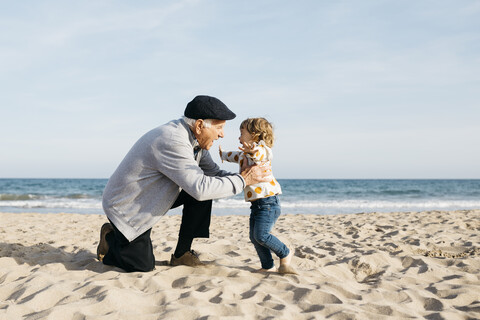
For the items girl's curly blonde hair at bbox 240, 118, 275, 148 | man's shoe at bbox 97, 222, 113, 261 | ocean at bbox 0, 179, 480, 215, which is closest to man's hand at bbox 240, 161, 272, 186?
girl's curly blonde hair at bbox 240, 118, 275, 148

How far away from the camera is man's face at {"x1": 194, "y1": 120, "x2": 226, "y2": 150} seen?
3.36 meters

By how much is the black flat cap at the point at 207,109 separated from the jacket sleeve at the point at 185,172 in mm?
267

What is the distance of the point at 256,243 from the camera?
11.6 ft

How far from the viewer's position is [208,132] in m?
3.39

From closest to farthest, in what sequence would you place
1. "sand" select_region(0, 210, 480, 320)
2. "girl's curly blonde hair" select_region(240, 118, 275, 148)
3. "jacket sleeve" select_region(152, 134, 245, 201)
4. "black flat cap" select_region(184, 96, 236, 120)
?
1. "sand" select_region(0, 210, 480, 320)
2. "jacket sleeve" select_region(152, 134, 245, 201)
3. "black flat cap" select_region(184, 96, 236, 120)
4. "girl's curly blonde hair" select_region(240, 118, 275, 148)

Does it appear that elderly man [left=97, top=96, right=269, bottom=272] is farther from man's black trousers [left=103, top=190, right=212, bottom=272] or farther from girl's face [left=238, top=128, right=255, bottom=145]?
girl's face [left=238, top=128, right=255, bottom=145]

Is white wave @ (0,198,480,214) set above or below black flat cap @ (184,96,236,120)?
below

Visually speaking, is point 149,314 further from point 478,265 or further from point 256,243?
point 478,265

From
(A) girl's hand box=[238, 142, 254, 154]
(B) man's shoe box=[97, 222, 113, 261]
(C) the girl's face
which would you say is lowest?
(B) man's shoe box=[97, 222, 113, 261]

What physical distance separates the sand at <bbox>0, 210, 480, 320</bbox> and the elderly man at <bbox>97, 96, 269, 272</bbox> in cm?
28

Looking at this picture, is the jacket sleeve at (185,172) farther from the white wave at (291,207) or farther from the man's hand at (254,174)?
the white wave at (291,207)

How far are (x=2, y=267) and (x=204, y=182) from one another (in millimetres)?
A: 2031

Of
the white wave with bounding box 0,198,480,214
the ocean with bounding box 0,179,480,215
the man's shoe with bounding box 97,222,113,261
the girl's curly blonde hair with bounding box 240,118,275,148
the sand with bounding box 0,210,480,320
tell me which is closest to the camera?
the sand with bounding box 0,210,480,320

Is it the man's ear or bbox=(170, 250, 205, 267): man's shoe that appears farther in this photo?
bbox=(170, 250, 205, 267): man's shoe
